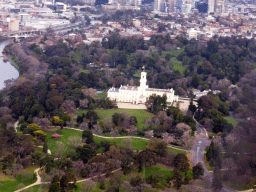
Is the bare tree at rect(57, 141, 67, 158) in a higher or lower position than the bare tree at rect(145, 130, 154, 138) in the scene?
higher

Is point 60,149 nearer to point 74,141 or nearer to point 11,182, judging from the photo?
point 74,141

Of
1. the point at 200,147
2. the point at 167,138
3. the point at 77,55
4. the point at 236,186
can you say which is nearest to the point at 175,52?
the point at 77,55

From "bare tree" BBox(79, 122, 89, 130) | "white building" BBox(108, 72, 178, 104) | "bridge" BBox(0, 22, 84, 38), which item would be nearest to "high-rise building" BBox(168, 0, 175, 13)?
"bridge" BBox(0, 22, 84, 38)

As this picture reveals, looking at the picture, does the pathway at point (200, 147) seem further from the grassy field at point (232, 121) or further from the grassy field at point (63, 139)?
the grassy field at point (63, 139)

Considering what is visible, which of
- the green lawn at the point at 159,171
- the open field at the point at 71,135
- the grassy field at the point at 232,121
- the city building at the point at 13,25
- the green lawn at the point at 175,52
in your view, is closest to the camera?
the green lawn at the point at 159,171

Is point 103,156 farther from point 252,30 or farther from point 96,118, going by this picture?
point 252,30

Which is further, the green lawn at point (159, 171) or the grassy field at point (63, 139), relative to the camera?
the grassy field at point (63, 139)

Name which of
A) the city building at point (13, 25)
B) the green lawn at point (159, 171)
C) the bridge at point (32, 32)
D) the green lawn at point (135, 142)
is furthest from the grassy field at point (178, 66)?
the city building at point (13, 25)

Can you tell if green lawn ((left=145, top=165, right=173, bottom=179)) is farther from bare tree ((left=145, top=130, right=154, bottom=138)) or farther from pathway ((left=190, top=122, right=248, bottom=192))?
bare tree ((left=145, top=130, right=154, bottom=138))
